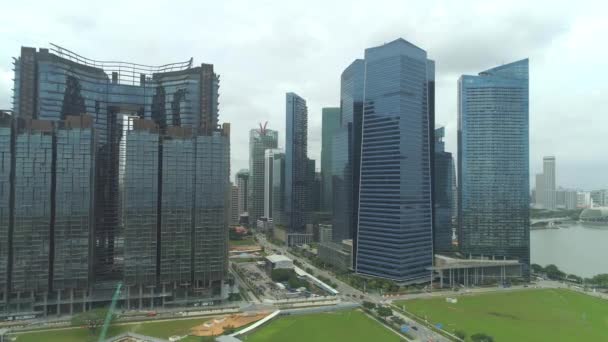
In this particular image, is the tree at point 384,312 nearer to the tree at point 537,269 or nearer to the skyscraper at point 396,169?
the skyscraper at point 396,169

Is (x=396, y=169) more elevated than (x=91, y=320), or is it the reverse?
(x=396, y=169)

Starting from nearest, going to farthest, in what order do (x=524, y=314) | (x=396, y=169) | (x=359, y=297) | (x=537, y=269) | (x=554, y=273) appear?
(x=524, y=314)
(x=359, y=297)
(x=396, y=169)
(x=554, y=273)
(x=537, y=269)

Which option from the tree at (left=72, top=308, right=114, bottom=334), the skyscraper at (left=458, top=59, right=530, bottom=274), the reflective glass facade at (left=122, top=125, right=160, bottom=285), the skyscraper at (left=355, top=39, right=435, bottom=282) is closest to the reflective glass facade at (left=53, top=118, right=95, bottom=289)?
the reflective glass facade at (left=122, top=125, right=160, bottom=285)

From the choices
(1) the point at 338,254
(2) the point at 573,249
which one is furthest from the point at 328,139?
(2) the point at 573,249

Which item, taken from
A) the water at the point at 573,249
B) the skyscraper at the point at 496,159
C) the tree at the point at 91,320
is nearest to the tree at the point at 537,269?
the skyscraper at the point at 496,159

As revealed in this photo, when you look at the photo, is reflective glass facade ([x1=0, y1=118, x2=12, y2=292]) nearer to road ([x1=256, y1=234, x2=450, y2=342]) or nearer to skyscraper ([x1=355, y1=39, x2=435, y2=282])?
road ([x1=256, y1=234, x2=450, y2=342])

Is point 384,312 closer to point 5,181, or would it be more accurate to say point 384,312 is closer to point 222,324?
point 222,324
